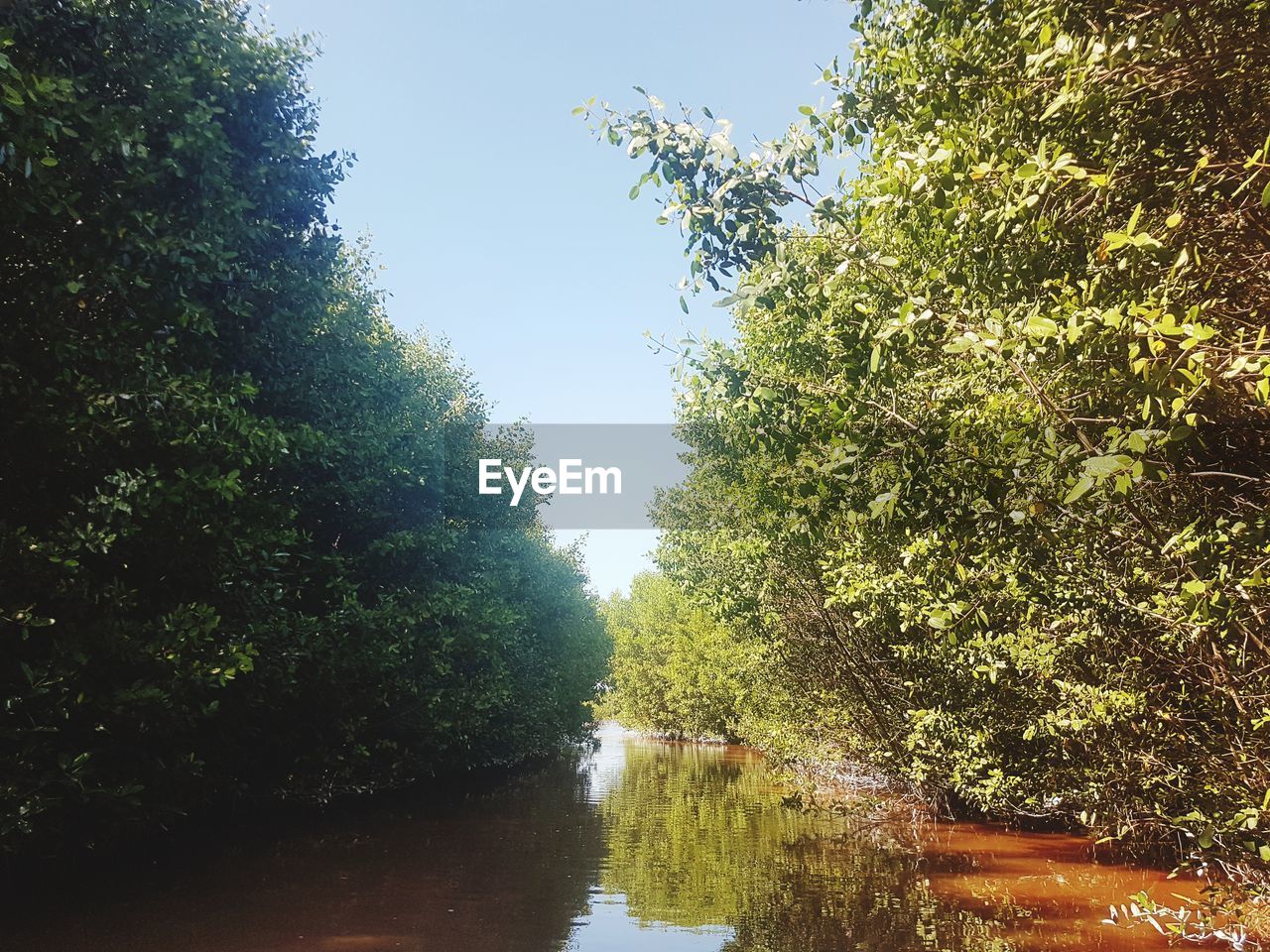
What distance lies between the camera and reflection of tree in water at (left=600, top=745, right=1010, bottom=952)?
475 inches

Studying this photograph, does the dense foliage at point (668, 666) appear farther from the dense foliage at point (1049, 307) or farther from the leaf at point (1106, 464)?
the leaf at point (1106, 464)

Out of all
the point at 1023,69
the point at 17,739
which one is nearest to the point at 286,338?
the point at 17,739

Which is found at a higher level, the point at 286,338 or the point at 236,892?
the point at 286,338

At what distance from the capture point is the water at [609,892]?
11695 mm

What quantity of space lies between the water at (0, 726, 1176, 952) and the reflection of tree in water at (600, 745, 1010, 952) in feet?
0.19

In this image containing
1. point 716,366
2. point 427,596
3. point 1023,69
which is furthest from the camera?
point 427,596

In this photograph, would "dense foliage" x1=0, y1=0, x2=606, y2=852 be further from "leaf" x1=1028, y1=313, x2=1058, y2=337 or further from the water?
"leaf" x1=1028, y1=313, x2=1058, y2=337

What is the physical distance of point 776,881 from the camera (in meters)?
15.9

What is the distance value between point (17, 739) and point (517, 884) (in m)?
8.66

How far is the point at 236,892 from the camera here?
46.9ft

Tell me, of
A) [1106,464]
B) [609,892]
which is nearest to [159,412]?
[609,892]

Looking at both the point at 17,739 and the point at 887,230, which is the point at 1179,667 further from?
the point at 17,739

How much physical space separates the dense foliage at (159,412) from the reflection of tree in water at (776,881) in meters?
8.11

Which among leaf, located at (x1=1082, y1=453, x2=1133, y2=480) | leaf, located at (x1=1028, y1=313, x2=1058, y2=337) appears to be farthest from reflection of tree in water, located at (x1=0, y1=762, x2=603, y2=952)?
leaf, located at (x1=1028, y1=313, x2=1058, y2=337)
